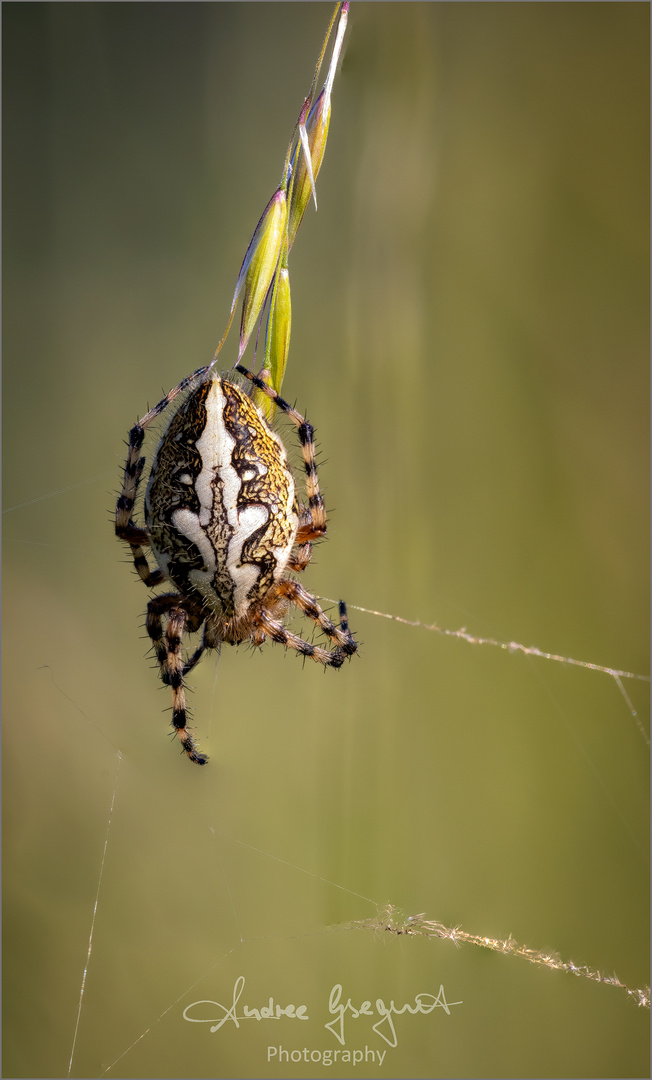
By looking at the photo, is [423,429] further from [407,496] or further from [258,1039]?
[258,1039]

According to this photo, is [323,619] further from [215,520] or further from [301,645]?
[215,520]

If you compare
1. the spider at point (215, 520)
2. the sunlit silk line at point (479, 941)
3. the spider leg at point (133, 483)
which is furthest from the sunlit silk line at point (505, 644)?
the sunlit silk line at point (479, 941)

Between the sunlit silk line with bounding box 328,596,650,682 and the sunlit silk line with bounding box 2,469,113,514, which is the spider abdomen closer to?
the sunlit silk line with bounding box 328,596,650,682

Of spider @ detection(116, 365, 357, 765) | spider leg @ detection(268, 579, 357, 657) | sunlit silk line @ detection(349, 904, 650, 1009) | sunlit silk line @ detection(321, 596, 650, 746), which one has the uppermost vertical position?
spider @ detection(116, 365, 357, 765)

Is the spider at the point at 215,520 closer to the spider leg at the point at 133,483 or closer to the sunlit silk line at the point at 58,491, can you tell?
the spider leg at the point at 133,483

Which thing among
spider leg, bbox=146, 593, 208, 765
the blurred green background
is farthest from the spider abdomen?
the blurred green background

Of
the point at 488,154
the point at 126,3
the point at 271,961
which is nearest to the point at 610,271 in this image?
the point at 488,154
